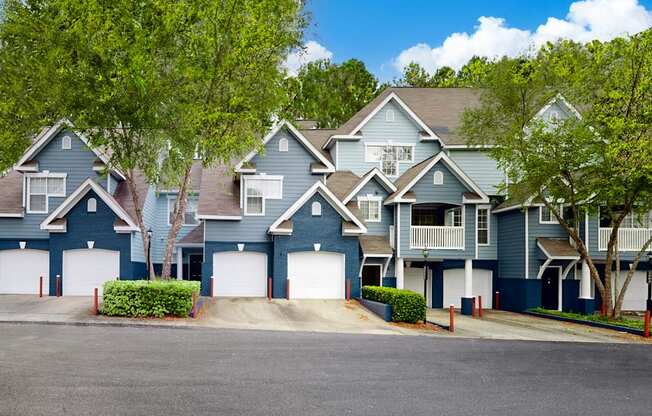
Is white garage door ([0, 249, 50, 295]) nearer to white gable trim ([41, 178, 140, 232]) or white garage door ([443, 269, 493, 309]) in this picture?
white gable trim ([41, 178, 140, 232])

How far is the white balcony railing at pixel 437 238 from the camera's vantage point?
32750 millimetres

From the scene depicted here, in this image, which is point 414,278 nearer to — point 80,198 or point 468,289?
point 468,289

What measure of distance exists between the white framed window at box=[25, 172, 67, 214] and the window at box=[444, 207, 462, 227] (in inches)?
743

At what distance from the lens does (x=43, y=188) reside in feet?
105

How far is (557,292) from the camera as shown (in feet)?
112

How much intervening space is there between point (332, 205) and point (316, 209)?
75cm

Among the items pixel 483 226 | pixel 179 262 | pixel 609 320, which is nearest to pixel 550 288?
pixel 483 226

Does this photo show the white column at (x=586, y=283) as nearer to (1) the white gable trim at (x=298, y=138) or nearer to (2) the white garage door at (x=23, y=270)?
(1) the white gable trim at (x=298, y=138)

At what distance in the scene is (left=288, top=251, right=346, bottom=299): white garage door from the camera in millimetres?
30828

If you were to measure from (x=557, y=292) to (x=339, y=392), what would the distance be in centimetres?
2500

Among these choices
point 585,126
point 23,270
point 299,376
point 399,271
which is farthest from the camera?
point 399,271

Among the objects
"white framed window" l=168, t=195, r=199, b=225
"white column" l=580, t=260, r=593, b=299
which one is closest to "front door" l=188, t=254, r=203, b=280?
"white framed window" l=168, t=195, r=199, b=225

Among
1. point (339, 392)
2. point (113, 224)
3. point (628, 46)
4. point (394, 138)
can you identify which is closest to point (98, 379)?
point (339, 392)

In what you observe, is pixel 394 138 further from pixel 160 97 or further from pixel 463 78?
pixel 463 78
